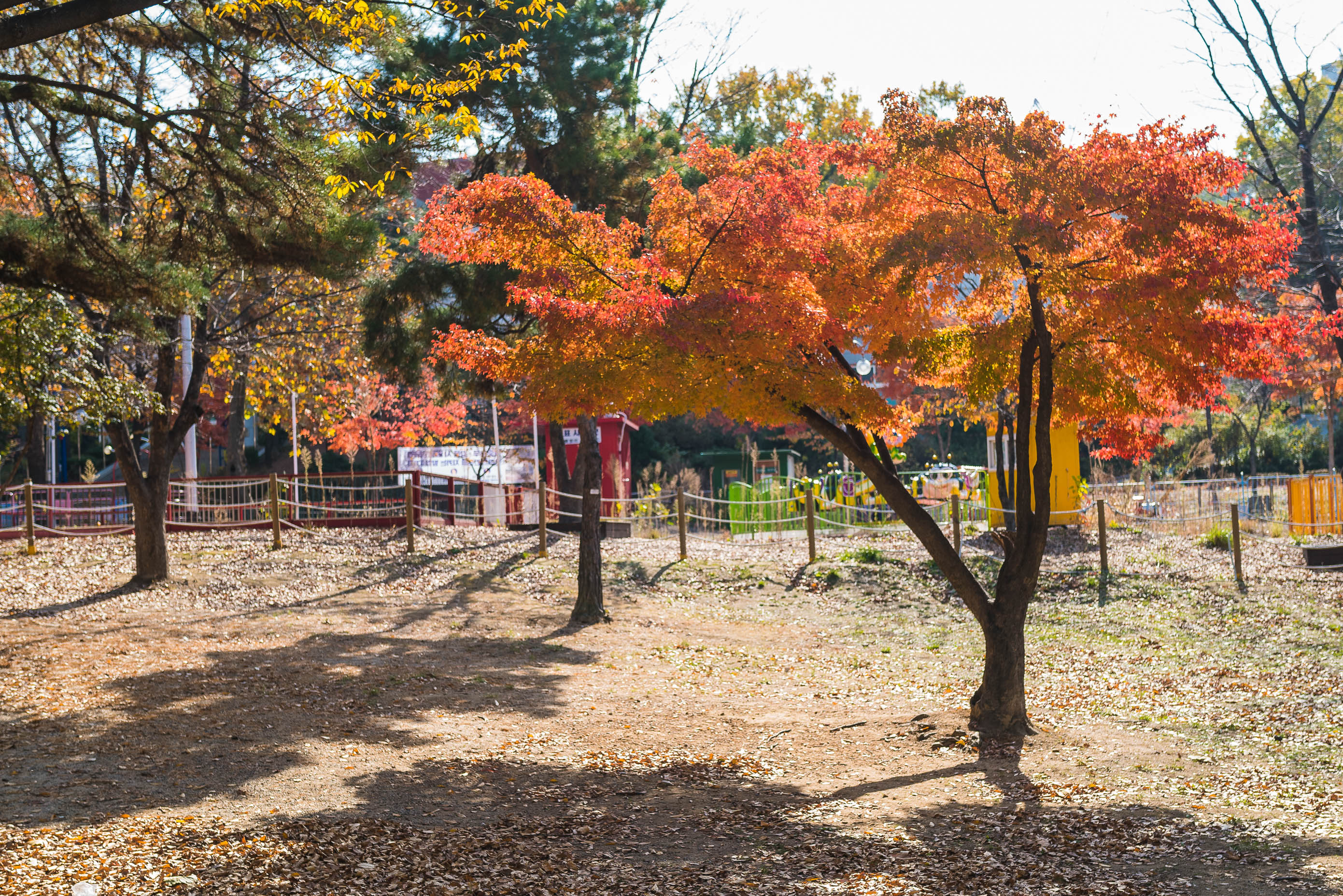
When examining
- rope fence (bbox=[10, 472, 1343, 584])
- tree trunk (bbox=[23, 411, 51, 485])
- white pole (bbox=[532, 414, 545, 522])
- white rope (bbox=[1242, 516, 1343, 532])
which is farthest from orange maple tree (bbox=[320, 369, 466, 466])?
white rope (bbox=[1242, 516, 1343, 532])

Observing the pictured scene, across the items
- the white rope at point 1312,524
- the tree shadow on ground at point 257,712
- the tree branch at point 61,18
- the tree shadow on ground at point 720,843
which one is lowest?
the tree shadow on ground at point 720,843

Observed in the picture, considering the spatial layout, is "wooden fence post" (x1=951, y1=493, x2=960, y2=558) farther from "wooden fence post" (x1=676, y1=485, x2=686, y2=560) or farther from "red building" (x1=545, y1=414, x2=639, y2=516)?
"red building" (x1=545, y1=414, x2=639, y2=516)

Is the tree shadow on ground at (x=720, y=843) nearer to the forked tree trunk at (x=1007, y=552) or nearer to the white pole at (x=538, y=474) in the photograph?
the forked tree trunk at (x=1007, y=552)

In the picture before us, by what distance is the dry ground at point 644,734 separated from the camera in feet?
17.1

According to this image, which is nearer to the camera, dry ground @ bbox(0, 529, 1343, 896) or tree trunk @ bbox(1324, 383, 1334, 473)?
dry ground @ bbox(0, 529, 1343, 896)

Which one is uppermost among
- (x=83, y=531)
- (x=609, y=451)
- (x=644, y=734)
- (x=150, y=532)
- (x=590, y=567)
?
(x=609, y=451)

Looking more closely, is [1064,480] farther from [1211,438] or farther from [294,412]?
[294,412]

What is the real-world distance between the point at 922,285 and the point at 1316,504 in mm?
13769

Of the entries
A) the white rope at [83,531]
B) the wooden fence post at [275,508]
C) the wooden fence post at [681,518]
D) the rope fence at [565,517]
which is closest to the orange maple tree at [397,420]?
the rope fence at [565,517]

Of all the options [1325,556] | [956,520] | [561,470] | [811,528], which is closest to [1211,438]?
[1325,556]

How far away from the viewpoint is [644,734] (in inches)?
324

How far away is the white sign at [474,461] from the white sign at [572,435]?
3251mm

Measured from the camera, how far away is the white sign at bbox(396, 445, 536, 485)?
84.2 feet

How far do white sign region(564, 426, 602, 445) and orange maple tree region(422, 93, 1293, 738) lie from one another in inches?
510
